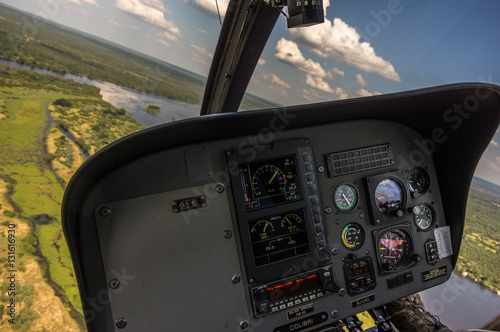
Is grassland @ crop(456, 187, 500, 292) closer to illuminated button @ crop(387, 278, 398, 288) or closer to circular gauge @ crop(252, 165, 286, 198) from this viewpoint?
illuminated button @ crop(387, 278, 398, 288)

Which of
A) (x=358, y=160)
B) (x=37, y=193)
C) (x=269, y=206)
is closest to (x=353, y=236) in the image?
(x=358, y=160)

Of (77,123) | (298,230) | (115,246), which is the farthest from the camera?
(298,230)

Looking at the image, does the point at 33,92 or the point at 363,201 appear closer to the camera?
the point at 33,92

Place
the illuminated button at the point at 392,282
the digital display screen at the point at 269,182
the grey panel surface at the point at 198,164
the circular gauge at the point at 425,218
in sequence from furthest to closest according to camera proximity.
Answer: the circular gauge at the point at 425,218 < the illuminated button at the point at 392,282 < the digital display screen at the point at 269,182 < the grey panel surface at the point at 198,164

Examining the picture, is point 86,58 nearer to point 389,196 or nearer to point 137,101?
point 137,101

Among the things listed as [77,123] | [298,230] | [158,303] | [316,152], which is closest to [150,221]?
[158,303]

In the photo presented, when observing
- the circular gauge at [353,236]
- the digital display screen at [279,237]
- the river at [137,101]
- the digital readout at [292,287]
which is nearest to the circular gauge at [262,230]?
the digital display screen at [279,237]

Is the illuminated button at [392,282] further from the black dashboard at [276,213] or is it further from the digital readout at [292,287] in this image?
the digital readout at [292,287]

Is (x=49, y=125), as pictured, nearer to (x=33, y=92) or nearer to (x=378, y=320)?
(x=33, y=92)
